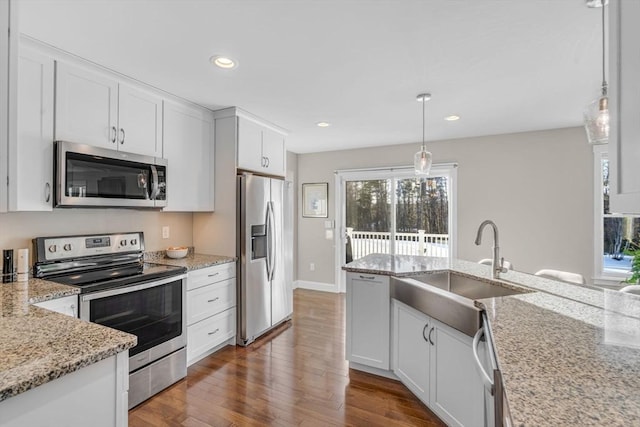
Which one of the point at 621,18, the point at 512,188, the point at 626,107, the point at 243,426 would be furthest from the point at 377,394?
the point at 512,188

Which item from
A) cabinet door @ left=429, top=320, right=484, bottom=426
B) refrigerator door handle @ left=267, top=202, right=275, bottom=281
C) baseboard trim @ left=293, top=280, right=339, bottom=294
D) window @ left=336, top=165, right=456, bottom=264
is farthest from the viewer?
baseboard trim @ left=293, top=280, right=339, bottom=294

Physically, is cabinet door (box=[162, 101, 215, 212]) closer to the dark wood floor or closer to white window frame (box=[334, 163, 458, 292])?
the dark wood floor

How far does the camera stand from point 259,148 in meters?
3.53

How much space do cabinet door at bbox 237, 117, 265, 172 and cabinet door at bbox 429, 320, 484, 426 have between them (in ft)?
7.79

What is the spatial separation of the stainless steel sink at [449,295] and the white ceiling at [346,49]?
1.55m

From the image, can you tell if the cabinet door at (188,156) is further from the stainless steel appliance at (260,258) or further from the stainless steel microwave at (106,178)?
the stainless steel appliance at (260,258)

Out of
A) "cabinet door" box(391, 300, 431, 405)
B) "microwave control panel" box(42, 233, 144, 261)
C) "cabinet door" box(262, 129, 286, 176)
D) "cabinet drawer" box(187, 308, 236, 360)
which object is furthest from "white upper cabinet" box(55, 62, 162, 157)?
"cabinet door" box(391, 300, 431, 405)

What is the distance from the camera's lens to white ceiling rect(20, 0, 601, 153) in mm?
1625

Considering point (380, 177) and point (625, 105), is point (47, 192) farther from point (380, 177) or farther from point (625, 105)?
point (380, 177)

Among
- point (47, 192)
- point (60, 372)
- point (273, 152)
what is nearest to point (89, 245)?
point (47, 192)

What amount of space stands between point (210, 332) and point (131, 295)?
94 cm

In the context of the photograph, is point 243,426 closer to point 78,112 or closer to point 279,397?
point 279,397

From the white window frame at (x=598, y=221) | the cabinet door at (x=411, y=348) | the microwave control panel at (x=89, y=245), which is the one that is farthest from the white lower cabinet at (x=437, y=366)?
the white window frame at (x=598, y=221)

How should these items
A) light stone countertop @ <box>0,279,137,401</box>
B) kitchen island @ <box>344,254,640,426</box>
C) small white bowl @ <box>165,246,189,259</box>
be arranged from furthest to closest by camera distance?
small white bowl @ <box>165,246,189,259</box>, light stone countertop @ <box>0,279,137,401</box>, kitchen island @ <box>344,254,640,426</box>
